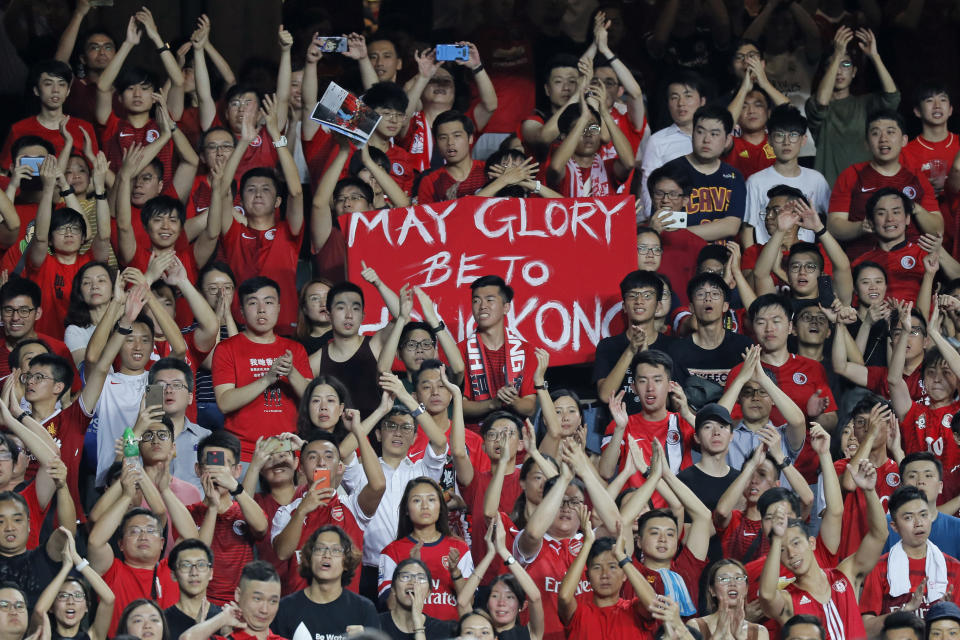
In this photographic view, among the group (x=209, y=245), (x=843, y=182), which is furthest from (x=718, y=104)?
(x=209, y=245)

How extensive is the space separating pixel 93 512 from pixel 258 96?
11.9 feet

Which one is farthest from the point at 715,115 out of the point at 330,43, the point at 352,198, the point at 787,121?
the point at 330,43

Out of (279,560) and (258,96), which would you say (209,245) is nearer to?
(258,96)

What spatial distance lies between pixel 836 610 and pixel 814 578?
187 millimetres

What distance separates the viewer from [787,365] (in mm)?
11156

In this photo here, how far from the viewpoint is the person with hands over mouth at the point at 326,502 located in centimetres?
963

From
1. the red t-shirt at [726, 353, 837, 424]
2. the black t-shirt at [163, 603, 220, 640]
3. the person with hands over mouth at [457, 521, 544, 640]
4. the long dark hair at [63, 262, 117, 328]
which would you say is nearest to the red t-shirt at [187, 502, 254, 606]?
the black t-shirt at [163, 603, 220, 640]

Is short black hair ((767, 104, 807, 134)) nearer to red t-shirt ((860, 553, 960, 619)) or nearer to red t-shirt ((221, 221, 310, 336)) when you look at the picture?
red t-shirt ((221, 221, 310, 336))

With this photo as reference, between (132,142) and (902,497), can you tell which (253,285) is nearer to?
(132,142)

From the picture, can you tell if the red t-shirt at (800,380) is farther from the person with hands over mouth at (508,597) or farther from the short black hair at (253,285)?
the short black hair at (253,285)

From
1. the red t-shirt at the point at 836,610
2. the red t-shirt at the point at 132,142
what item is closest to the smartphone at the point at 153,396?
the red t-shirt at the point at 132,142

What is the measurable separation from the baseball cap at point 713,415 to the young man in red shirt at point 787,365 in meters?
0.78

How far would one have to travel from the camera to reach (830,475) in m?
9.98

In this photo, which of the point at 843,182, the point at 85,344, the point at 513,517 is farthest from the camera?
the point at 843,182
